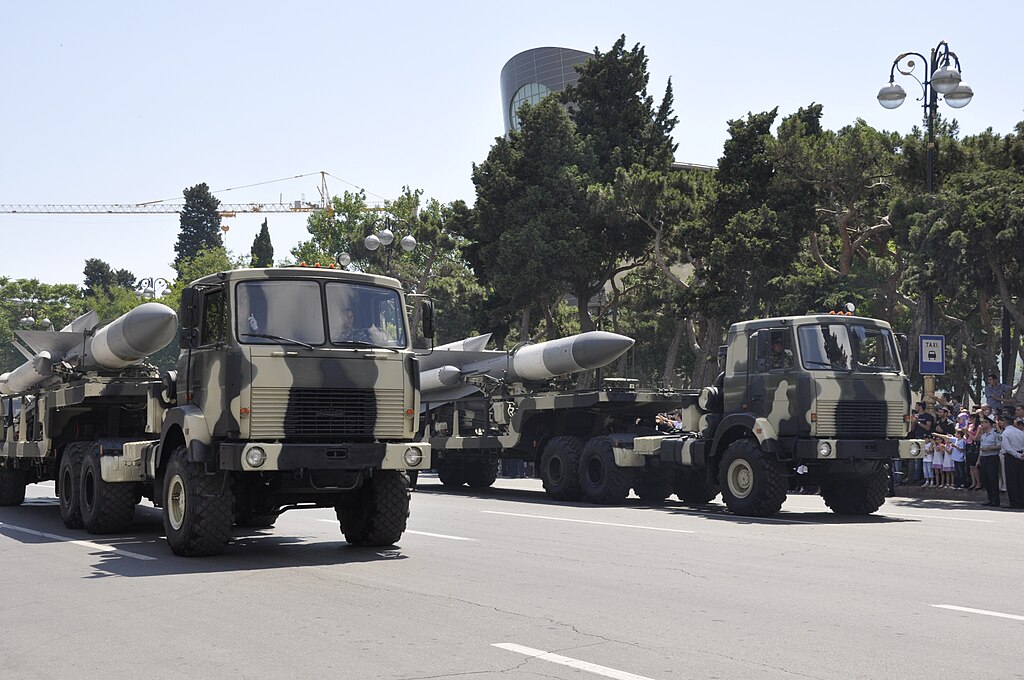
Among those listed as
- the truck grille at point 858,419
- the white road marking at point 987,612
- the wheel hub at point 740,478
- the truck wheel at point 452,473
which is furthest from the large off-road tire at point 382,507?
the truck wheel at point 452,473

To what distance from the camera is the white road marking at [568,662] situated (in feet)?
22.5

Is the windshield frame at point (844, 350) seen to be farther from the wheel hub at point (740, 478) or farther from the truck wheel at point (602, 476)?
the truck wheel at point (602, 476)

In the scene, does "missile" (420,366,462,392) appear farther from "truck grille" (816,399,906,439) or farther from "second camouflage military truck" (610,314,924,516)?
"truck grille" (816,399,906,439)

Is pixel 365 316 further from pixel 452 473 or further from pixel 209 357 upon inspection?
pixel 452 473

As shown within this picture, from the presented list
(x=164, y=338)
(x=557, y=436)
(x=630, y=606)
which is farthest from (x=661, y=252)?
(x=630, y=606)

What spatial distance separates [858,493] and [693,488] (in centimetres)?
316

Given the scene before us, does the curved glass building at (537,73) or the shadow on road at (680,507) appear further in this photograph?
the curved glass building at (537,73)

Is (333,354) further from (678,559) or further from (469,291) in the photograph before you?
(469,291)

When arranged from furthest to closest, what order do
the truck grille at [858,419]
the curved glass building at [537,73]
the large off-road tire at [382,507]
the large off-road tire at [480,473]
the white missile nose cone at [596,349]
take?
the curved glass building at [537,73], the large off-road tire at [480,473], the white missile nose cone at [596,349], the truck grille at [858,419], the large off-road tire at [382,507]

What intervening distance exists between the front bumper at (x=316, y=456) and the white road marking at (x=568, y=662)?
463cm

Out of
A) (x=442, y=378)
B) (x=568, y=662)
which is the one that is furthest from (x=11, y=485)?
(x=568, y=662)

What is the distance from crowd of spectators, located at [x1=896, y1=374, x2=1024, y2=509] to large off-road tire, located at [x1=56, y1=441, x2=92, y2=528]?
12.3 meters

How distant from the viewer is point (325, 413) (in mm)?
12312

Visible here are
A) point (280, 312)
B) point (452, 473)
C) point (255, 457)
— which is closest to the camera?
point (255, 457)
